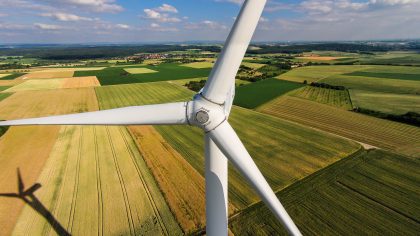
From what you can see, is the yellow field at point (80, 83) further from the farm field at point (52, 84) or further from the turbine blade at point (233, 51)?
the turbine blade at point (233, 51)

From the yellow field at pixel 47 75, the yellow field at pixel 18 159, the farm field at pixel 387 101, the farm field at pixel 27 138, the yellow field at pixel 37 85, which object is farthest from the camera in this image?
the yellow field at pixel 47 75

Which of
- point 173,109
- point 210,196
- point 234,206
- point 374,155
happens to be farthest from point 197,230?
point 374,155

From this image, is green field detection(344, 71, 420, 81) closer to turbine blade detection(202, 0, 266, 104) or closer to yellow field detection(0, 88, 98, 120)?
yellow field detection(0, 88, 98, 120)

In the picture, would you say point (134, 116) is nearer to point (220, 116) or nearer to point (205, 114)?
point (205, 114)

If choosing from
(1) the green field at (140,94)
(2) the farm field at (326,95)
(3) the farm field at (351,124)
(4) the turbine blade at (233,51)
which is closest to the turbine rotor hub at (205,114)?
(4) the turbine blade at (233,51)

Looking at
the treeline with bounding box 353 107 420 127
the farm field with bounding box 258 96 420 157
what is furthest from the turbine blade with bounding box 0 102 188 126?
the treeline with bounding box 353 107 420 127

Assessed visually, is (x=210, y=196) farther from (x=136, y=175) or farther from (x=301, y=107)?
(x=301, y=107)
